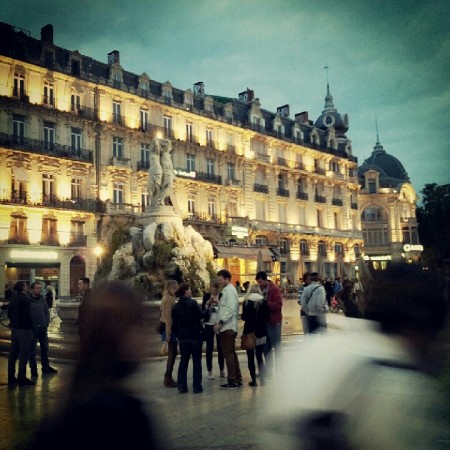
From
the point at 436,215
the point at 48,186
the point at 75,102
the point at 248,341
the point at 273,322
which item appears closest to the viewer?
the point at 248,341

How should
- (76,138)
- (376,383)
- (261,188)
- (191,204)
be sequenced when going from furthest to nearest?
(261,188), (191,204), (76,138), (376,383)

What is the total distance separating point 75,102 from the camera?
31516mm

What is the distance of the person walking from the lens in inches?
269

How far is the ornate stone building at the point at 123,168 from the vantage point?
28.8 metres

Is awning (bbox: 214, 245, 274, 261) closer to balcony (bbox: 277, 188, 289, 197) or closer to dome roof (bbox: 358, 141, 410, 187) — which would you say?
balcony (bbox: 277, 188, 289, 197)

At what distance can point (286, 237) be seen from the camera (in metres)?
43.2

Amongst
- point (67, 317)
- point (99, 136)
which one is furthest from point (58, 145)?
point (67, 317)

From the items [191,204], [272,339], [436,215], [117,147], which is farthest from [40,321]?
[436,215]

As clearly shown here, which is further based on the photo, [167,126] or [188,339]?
[167,126]

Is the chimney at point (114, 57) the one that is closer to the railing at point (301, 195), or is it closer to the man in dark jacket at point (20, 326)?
the railing at point (301, 195)

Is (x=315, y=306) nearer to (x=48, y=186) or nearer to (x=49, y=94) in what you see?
(x=48, y=186)

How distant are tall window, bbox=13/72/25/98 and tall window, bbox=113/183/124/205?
812 cm

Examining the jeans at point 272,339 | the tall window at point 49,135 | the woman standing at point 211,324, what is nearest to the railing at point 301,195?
the tall window at point 49,135

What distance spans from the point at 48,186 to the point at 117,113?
24.2 ft
